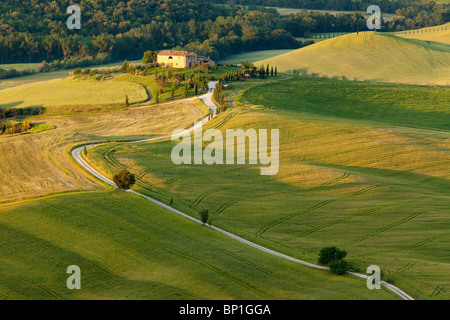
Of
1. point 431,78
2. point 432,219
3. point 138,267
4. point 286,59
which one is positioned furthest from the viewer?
point 286,59

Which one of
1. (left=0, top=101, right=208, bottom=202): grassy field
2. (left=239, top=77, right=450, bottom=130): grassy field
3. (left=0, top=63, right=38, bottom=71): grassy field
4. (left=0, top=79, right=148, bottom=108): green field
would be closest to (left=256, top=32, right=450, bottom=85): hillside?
(left=239, top=77, right=450, bottom=130): grassy field

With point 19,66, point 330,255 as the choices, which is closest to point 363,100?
point 330,255

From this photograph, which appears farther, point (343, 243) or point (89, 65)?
point (89, 65)

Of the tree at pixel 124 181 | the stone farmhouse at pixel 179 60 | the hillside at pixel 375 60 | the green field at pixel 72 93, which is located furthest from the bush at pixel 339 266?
the hillside at pixel 375 60

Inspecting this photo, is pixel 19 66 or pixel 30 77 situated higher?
pixel 19 66

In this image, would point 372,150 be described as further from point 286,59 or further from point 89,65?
point 89,65

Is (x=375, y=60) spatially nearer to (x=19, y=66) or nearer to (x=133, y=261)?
(x=19, y=66)
